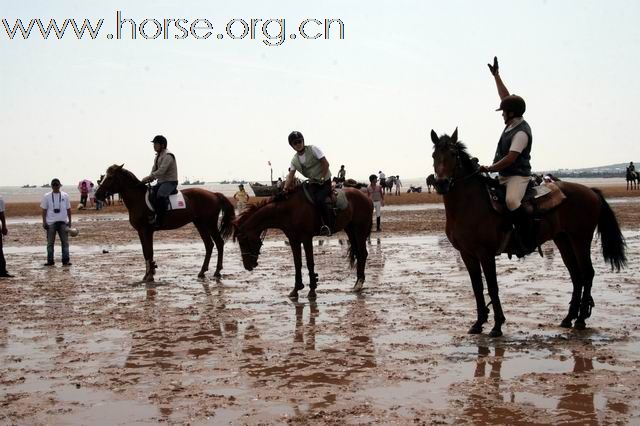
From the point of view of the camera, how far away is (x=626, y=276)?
1225 cm

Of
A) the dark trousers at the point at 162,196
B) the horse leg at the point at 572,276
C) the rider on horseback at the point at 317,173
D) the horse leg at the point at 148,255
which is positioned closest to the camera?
the horse leg at the point at 572,276

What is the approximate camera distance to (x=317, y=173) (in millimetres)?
11867

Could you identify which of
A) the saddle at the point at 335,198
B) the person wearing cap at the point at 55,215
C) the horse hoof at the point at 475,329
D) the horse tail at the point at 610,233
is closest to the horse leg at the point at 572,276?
the horse tail at the point at 610,233

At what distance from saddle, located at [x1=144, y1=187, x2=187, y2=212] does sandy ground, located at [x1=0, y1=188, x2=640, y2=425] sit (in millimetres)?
1409

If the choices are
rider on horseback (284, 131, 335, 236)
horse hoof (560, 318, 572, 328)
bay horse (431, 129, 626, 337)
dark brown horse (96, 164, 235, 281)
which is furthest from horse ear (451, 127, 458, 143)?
dark brown horse (96, 164, 235, 281)

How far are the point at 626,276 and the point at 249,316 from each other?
21.5 ft

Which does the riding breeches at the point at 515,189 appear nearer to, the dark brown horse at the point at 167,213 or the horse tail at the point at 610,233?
the horse tail at the point at 610,233

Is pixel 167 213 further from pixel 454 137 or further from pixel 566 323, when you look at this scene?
pixel 566 323

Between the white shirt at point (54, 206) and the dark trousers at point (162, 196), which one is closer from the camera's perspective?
the dark trousers at point (162, 196)

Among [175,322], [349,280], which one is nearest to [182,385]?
[175,322]

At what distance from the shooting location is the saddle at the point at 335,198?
38.8 ft

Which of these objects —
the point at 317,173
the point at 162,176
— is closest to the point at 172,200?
the point at 162,176

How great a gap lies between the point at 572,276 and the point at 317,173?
4.54 metres

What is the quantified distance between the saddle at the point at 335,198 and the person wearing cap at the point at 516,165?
3.83m
